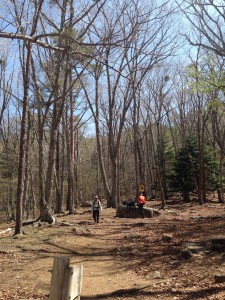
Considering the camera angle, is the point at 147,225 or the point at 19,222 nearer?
the point at 19,222

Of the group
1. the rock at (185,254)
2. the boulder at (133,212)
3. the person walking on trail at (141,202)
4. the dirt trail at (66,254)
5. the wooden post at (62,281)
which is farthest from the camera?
the boulder at (133,212)

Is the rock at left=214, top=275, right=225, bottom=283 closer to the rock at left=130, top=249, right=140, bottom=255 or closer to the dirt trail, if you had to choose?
the dirt trail

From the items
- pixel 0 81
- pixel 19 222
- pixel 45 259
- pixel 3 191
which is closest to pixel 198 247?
pixel 45 259

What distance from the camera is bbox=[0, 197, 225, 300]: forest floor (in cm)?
579

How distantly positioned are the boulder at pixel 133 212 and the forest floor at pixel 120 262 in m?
4.88

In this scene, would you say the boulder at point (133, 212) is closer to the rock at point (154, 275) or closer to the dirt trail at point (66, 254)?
the dirt trail at point (66, 254)

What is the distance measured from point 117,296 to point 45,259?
10.8 feet

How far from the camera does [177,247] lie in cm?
880

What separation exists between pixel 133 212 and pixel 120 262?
984 cm

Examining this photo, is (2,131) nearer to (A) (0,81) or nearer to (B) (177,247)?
(A) (0,81)

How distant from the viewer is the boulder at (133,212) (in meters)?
17.6

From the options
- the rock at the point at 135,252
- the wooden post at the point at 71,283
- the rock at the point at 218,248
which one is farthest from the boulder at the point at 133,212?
the wooden post at the point at 71,283

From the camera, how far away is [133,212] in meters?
17.9

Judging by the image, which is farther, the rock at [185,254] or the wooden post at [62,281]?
the rock at [185,254]
